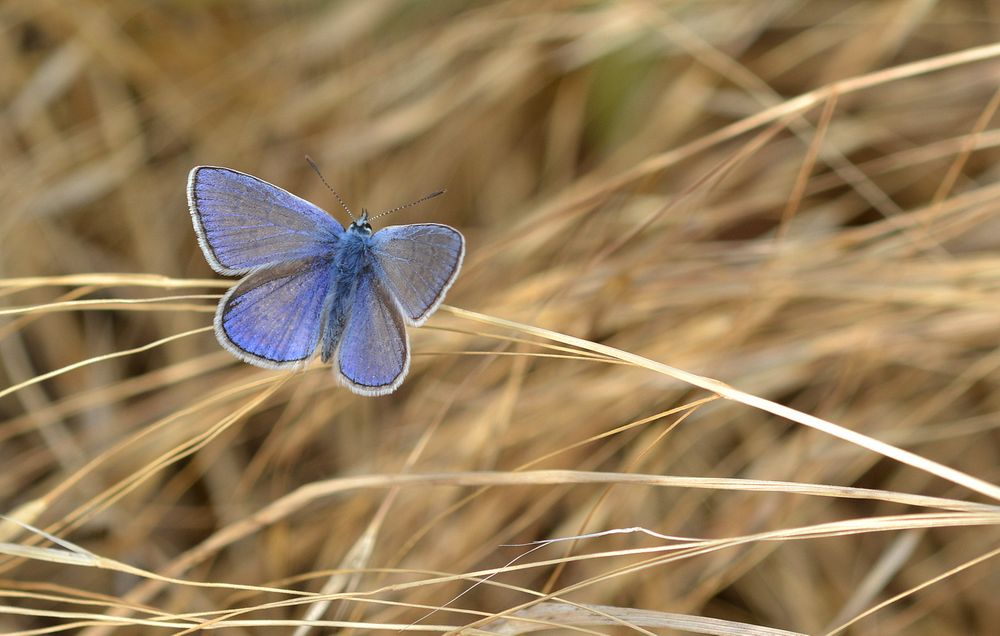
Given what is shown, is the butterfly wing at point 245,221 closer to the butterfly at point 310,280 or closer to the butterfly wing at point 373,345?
the butterfly at point 310,280

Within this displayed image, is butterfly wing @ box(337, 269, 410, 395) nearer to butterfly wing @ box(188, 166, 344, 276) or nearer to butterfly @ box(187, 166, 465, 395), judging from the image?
butterfly @ box(187, 166, 465, 395)

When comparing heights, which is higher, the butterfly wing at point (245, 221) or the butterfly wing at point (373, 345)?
the butterfly wing at point (245, 221)

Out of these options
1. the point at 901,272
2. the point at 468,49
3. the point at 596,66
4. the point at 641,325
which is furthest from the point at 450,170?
the point at 901,272

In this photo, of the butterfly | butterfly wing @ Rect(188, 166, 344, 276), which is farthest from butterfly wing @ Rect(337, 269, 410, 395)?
butterfly wing @ Rect(188, 166, 344, 276)

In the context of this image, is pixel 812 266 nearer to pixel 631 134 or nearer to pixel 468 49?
pixel 631 134

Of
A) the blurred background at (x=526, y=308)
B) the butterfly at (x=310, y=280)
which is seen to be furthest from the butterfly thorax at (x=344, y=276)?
the blurred background at (x=526, y=308)

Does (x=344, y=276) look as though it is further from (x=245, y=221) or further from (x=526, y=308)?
(x=526, y=308)
